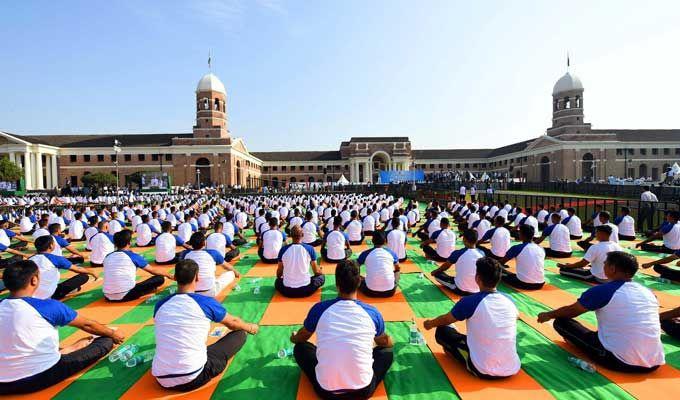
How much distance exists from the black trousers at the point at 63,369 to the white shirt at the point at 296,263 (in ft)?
9.25

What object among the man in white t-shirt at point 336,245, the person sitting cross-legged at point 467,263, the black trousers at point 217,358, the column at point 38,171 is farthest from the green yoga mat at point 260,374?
the column at point 38,171

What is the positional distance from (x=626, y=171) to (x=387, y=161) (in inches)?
1732

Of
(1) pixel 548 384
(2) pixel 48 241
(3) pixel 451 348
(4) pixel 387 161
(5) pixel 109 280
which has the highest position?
(4) pixel 387 161

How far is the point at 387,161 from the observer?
272ft

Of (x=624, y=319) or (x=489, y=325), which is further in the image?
(x=624, y=319)

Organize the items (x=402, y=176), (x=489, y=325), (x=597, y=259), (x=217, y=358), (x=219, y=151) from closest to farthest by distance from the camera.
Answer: (x=489, y=325) → (x=217, y=358) → (x=597, y=259) → (x=402, y=176) → (x=219, y=151)

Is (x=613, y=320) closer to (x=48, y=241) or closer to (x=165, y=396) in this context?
(x=165, y=396)

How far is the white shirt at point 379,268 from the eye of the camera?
20.0 feet

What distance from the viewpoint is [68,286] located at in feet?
22.0

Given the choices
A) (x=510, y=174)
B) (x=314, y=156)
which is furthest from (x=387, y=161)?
(x=510, y=174)

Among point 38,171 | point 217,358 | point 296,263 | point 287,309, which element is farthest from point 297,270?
point 38,171

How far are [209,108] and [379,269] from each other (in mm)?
62002

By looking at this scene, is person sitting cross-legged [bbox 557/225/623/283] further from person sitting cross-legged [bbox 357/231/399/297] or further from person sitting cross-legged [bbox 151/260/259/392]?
person sitting cross-legged [bbox 151/260/259/392]

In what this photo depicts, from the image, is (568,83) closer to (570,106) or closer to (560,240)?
(570,106)
